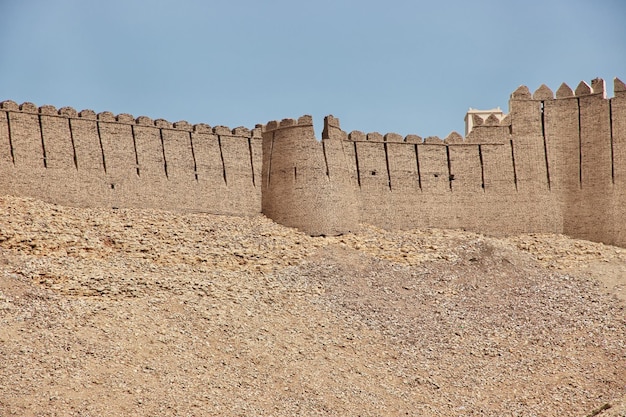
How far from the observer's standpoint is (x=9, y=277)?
2797cm

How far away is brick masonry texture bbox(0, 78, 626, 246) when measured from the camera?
109ft

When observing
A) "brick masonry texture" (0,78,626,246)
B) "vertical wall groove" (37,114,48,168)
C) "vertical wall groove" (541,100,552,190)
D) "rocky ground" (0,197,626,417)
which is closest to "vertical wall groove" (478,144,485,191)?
"brick masonry texture" (0,78,626,246)

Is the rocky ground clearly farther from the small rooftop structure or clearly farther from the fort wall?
the small rooftop structure

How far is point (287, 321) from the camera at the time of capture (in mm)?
29312

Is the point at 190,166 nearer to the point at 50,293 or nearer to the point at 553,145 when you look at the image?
the point at 50,293

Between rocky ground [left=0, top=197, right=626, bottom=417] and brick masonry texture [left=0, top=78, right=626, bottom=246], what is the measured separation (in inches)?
37.1

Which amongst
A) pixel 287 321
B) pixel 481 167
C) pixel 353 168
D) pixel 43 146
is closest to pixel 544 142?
pixel 481 167

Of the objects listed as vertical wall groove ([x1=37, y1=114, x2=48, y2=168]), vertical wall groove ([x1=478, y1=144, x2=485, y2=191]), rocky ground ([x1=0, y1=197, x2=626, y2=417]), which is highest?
vertical wall groove ([x1=37, y1=114, x2=48, y2=168])

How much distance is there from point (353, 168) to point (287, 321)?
822 centimetres

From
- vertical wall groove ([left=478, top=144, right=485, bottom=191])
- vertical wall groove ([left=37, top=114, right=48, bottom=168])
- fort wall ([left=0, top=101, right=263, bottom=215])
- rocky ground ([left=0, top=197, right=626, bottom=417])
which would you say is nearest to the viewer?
rocky ground ([left=0, top=197, right=626, bottom=417])

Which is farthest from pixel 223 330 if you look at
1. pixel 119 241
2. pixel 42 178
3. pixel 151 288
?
pixel 42 178

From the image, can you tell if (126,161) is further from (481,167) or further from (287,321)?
(481,167)

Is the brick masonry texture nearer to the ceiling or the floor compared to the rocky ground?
nearer to the ceiling

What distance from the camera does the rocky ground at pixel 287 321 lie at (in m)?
25.9
